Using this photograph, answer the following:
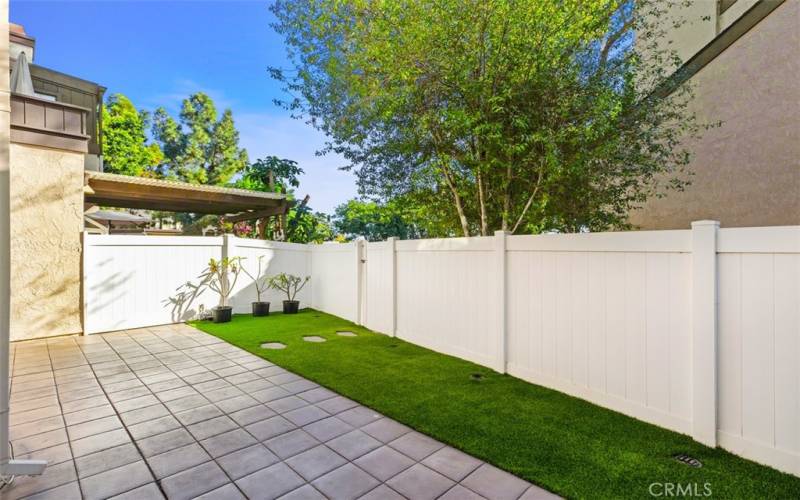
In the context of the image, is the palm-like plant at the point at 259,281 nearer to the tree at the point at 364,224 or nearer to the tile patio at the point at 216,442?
the tile patio at the point at 216,442

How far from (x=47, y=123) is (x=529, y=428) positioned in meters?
7.32

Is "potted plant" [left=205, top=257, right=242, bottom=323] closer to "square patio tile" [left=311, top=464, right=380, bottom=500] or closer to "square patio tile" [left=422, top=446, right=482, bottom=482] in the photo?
"square patio tile" [left=311, top=464, right=380, bottom=500]

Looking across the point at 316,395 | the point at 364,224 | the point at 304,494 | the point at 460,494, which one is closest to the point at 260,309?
the point at 316,395

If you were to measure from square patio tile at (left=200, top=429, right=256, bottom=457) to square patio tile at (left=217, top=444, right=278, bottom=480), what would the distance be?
0.06 metres

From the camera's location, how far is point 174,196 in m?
7.63

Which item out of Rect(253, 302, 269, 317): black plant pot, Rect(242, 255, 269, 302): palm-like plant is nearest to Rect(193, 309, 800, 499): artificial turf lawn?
Rect(253, 302, 269, 317): black plant pot

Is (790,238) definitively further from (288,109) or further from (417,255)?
(288,109)

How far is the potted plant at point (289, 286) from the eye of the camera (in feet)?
24.7

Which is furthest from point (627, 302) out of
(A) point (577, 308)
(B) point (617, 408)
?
(B) point (617, 408)

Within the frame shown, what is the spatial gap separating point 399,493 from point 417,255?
3316mm

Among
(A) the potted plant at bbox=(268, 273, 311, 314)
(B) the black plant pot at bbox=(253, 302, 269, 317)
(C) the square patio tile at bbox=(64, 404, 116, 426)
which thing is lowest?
(C) the square patio tile at bbox=(64, 404, 116, 426)

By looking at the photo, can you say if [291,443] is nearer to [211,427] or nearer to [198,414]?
[211,427]

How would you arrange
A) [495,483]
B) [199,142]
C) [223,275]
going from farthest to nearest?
1. [199,142]
2. [223,275]
3. [495,483]

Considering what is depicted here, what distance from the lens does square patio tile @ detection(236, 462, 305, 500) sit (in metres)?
1.97
